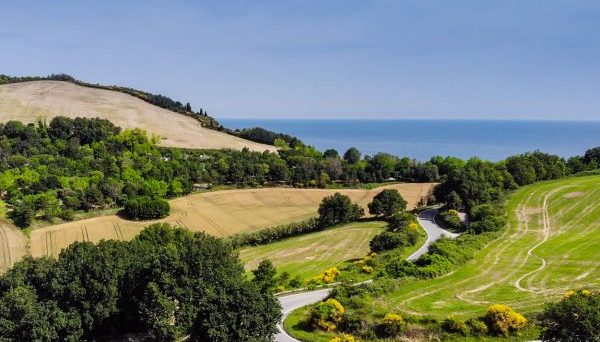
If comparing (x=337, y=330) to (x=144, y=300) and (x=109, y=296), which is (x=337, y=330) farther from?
(x=109, y=296)

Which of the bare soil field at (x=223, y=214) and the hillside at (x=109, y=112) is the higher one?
the hillside at (x=109, y=112)

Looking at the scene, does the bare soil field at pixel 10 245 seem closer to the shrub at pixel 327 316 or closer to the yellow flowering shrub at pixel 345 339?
the shrub at pixel 327 316

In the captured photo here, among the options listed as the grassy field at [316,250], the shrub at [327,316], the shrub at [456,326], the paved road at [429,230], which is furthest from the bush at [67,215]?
the shrub at [456,326]

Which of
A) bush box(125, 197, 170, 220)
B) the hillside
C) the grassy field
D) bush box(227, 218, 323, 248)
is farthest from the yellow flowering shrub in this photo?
the hillside

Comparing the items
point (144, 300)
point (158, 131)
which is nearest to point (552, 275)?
point (144, 300)

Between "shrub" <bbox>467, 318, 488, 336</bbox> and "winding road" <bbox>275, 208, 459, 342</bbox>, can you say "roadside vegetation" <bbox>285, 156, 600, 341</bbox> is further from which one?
"winding road" <bbox>275, 208, 459, 342</bbox>

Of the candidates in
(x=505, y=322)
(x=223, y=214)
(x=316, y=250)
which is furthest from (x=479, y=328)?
(x=223, y=214)
